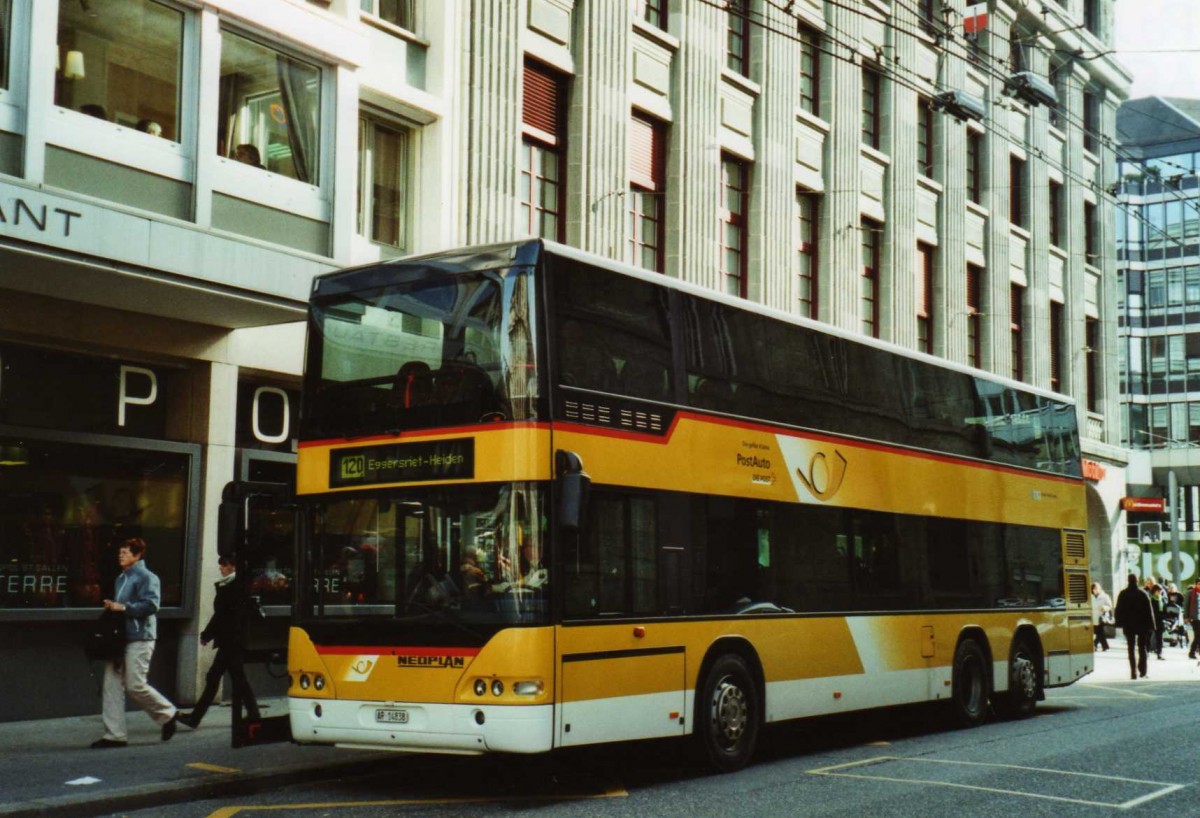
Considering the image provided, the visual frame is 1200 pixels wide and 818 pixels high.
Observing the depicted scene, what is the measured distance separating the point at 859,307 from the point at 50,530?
17454mm

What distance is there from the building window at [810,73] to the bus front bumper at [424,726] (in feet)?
62.2

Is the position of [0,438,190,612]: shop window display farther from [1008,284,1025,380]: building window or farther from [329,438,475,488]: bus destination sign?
[1008,284,1025,380]: building window

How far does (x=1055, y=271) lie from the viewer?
3647cm

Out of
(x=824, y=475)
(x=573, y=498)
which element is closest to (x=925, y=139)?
(x=824, y=475)

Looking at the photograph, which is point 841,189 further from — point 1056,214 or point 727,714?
point 727,714

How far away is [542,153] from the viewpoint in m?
20.7

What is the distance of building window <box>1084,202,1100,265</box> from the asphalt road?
83.9 feet

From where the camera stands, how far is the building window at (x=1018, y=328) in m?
34.6

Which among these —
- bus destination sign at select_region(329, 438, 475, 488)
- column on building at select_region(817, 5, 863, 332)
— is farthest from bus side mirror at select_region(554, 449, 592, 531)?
Answer: column on building at select_region(817, 5, 863, 332)

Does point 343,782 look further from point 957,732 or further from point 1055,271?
point 1055,271

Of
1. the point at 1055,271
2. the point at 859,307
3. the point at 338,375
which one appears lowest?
the point at 338,375

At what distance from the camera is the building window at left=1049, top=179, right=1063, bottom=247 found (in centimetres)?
3716

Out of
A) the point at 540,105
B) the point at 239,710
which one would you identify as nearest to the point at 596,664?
the point at 239,710

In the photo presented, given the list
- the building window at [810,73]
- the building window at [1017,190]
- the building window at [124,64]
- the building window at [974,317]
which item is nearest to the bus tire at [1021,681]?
the building window at [124,64]
